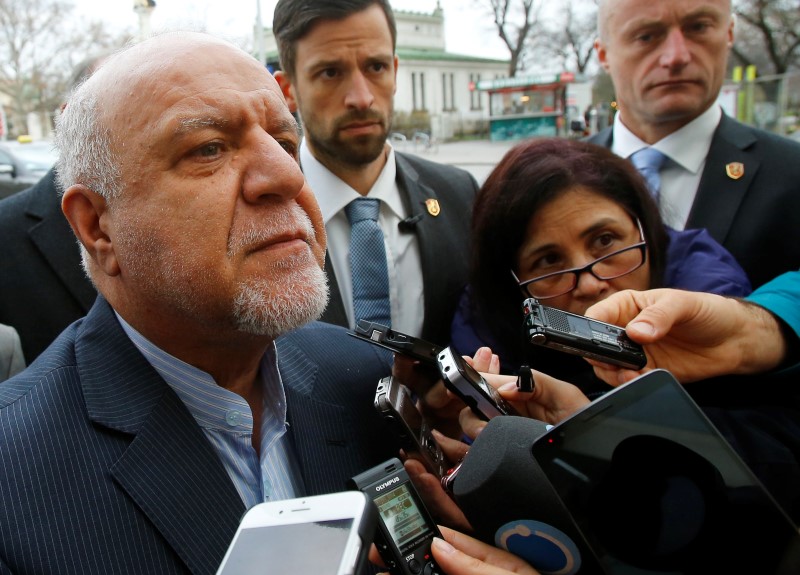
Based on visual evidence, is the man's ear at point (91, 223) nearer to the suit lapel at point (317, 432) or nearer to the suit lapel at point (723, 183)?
the suit lapel at point (317, 432)

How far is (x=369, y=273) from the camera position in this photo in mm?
2811

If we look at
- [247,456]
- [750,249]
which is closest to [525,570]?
[247,456]

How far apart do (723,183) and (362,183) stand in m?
1.47

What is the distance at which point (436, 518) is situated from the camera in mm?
1542

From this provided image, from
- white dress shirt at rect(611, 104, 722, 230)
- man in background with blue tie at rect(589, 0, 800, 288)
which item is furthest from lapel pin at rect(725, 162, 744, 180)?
white dress shirt at rect(611, 104, 722, 230)

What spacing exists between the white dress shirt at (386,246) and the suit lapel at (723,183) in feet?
3.77

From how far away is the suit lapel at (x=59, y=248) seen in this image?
2.73 meters

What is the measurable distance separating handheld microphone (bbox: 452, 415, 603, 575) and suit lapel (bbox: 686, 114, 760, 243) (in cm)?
195

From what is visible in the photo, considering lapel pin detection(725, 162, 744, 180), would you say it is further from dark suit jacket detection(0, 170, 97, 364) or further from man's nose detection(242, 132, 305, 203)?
dark suit jacket detection(0, 170, 97, 364)

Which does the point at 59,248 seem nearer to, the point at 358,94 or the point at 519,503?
the point at 358,94

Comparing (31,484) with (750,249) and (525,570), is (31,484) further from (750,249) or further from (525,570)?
(750,249)

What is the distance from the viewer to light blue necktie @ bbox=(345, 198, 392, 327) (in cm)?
278

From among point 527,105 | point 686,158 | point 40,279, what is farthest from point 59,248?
point 527,105

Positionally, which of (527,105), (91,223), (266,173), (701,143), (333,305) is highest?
(266,173)
